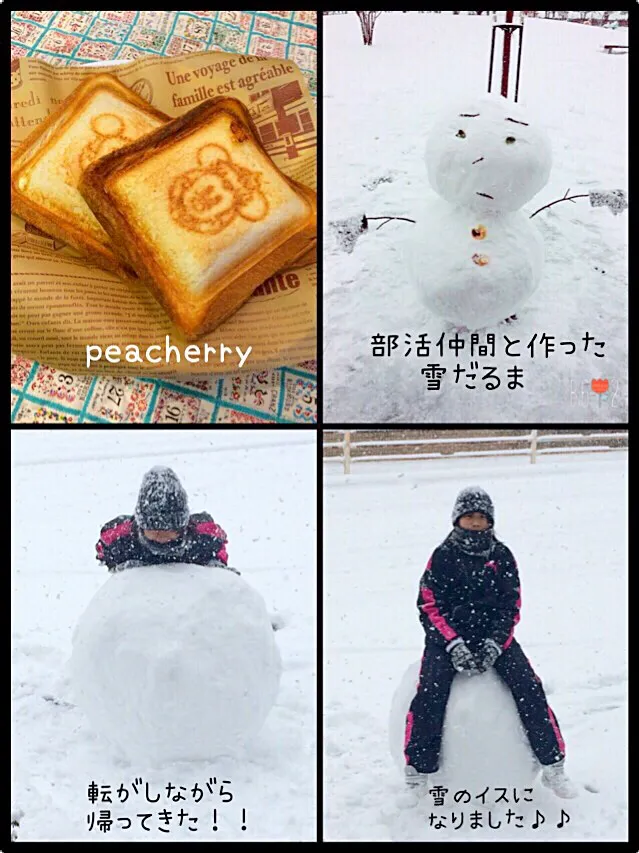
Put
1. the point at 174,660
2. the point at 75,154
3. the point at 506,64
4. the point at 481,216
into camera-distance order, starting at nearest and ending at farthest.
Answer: the point at 174,660, the point at 481,216, the point at 75,154, the point at 506,64

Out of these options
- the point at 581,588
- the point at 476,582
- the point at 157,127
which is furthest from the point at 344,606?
the point at 157,127

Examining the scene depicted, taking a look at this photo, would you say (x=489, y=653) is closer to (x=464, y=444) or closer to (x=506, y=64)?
(x=464, y=444)

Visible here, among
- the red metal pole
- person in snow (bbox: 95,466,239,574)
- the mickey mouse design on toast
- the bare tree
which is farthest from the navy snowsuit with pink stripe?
the bare tree

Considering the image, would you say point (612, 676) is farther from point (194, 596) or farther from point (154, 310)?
point (154, 310)

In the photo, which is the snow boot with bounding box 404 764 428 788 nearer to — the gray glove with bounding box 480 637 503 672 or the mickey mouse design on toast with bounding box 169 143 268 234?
the gray glove with bounding box 480 637 503 672

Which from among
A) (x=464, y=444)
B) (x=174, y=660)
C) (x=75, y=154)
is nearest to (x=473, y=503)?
(x=464, y=444)
